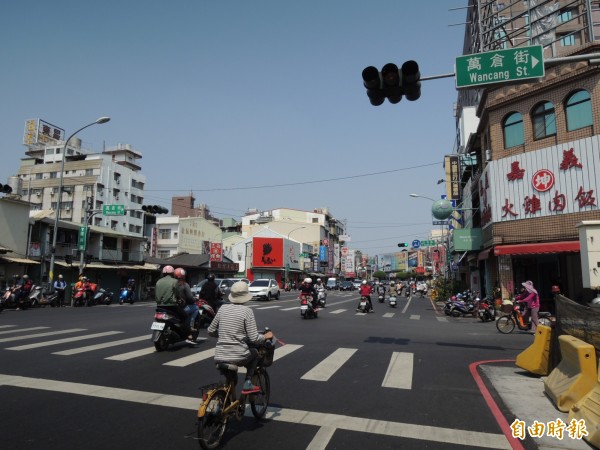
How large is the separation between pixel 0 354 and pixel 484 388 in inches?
353

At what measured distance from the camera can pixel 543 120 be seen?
A: 19094 millimetres

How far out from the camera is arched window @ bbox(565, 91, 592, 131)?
57.1ft

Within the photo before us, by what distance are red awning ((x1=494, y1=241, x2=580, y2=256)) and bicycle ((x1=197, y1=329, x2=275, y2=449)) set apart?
51.9 ft

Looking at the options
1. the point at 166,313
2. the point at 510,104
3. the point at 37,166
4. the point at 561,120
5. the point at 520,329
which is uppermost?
the point at 37,166

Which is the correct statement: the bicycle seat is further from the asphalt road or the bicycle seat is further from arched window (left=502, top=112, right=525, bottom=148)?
arched window (left=502, top=112, right=525, bottom=148)

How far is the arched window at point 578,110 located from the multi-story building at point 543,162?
0.04 meters

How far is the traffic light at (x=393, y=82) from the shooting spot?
7.44 meters

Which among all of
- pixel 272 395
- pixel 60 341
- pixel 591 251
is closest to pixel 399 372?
pixel 272 395

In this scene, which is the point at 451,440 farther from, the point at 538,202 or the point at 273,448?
the point at 538,202

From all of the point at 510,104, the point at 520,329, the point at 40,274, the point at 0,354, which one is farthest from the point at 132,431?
the point at 40,274

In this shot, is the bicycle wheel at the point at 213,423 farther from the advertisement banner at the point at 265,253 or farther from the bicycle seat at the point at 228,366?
the advertisement banner at the point at 265,253

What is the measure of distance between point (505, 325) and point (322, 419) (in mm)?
10837

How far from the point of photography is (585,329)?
6133 millimetres

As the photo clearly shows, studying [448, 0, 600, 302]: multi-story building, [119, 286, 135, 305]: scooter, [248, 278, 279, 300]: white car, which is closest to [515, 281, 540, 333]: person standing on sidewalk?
[448, 0, 600, 302]: multi-story building
